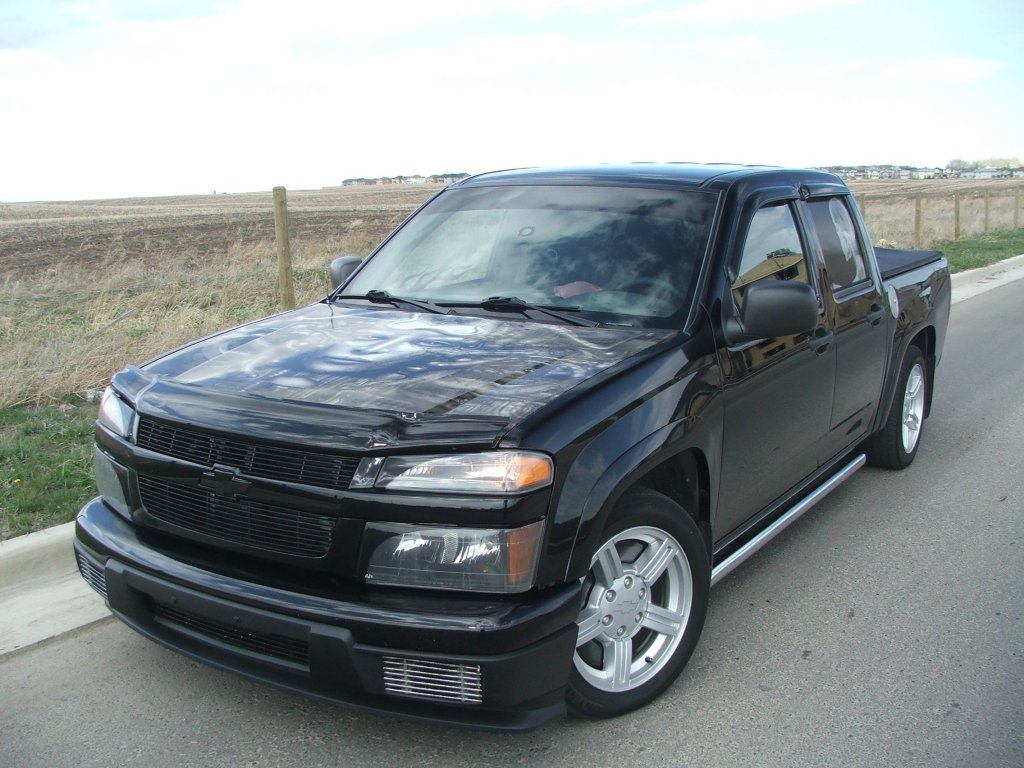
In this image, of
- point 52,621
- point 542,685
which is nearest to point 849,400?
point 542,685

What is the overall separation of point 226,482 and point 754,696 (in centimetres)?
189

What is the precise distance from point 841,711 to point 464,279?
2.20 m

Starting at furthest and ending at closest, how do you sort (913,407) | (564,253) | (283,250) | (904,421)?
(283,250) → (913,407) → (904,421) → (564,253)

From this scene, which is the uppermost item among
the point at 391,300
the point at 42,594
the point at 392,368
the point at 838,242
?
the point at 838,242

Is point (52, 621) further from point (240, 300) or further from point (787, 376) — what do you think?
point (240, 300)

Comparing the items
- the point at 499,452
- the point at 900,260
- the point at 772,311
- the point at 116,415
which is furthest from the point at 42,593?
the point at 900,260

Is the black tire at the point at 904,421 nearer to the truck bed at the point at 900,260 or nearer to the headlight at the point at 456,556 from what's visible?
the truck bed at the point at 900,260

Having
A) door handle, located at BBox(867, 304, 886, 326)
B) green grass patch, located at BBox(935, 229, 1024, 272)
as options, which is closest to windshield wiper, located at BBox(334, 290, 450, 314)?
door handle, located at BBox(867, 304, 886, 326)

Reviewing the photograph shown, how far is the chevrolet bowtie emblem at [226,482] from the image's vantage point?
2852 millimetres

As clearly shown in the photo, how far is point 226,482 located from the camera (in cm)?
288

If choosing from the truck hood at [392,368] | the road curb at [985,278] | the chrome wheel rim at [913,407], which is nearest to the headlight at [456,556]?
the truck hood at [392,368]

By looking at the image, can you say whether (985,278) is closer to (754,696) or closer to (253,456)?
(754,696)

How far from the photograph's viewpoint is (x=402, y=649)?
2627 mm

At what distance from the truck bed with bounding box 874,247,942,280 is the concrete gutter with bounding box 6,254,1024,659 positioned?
13.9 feet
